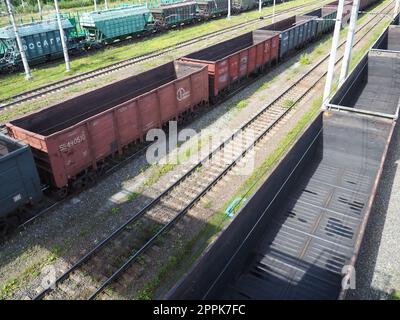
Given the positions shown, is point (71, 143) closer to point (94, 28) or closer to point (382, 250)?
point (382, 250)

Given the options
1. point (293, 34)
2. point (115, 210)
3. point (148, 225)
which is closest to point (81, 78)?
point (115, 210)

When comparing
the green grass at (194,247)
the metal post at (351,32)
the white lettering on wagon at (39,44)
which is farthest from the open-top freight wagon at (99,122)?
the white lettering on wagon at (39,44)

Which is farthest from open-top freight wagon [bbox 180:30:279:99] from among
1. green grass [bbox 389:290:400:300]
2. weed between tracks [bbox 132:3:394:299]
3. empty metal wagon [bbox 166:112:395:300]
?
green grass [bbox 389:290:400:300]

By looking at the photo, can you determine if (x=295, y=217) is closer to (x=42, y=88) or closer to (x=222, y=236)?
(x=222, y=236)

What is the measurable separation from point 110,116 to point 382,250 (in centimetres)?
980

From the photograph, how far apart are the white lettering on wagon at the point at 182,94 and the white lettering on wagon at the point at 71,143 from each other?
5525 millimetres

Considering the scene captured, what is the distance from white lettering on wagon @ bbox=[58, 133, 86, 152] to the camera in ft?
36.5

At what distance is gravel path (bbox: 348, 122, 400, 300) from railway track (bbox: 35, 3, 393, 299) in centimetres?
520

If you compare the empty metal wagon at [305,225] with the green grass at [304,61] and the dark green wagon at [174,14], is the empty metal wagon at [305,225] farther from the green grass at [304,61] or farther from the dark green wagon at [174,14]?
the dark green wagon at [174,14]

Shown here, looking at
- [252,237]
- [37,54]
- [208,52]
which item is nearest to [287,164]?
[252,237]

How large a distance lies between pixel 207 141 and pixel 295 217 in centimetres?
616

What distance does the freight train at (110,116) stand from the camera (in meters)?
11.1

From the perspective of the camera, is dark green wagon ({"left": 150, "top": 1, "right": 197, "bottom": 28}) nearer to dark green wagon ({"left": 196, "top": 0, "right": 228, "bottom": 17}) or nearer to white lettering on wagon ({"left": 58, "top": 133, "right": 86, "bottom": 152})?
dark green wagon ({"left": 196, "top": 0, "right": 228, "bottom": 17})

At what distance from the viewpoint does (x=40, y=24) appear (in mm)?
28562
